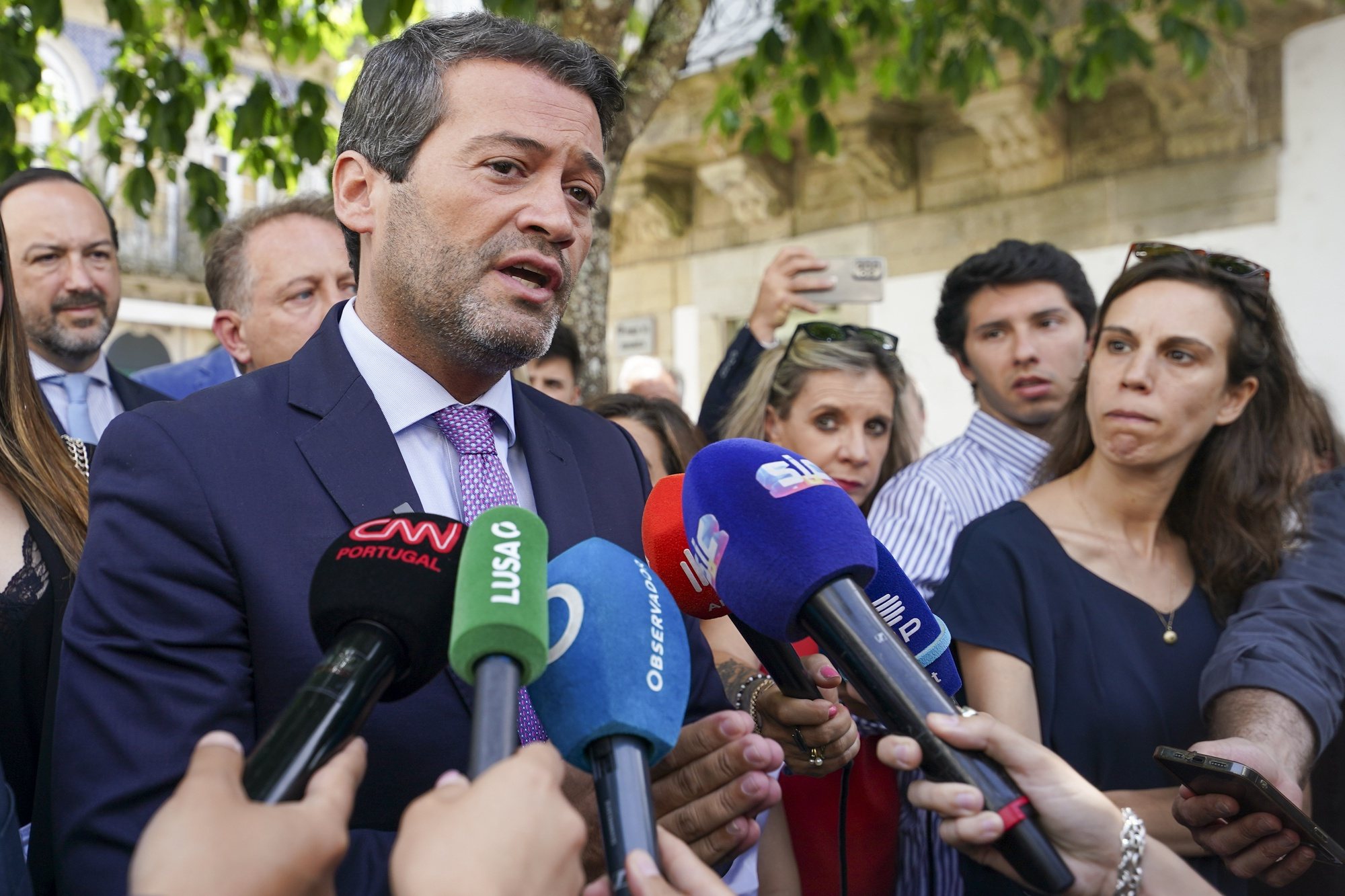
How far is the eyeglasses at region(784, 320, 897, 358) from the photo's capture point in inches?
154

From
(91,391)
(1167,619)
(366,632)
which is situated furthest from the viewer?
(91,391)

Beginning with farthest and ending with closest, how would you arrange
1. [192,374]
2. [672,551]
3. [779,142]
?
[779,142], [192,374], [672,551]

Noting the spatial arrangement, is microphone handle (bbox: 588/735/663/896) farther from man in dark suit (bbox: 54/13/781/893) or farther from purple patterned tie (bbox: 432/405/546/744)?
purple patterned tie (bbox: 432/405/546/744)

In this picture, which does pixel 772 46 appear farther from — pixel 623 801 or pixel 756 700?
pixel 623 801

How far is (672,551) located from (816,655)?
0.89 feet

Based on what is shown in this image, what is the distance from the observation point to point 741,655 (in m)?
2.73

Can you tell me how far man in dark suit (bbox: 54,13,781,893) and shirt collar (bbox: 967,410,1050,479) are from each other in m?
1.69

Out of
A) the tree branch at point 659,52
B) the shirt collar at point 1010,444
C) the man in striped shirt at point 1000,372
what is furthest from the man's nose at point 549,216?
the tree branch at point 659,52

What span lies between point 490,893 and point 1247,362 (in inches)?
99.7

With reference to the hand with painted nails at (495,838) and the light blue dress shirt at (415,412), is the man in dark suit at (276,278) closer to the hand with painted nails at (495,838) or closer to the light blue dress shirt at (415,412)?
the light blue dress shirt at (415,412)

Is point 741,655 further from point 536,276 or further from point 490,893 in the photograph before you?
point 490,893

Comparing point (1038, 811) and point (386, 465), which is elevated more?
point (386, 465)

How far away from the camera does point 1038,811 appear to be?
1355 millimetres

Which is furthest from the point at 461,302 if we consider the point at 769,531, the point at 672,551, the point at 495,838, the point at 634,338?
the point at 634,338
